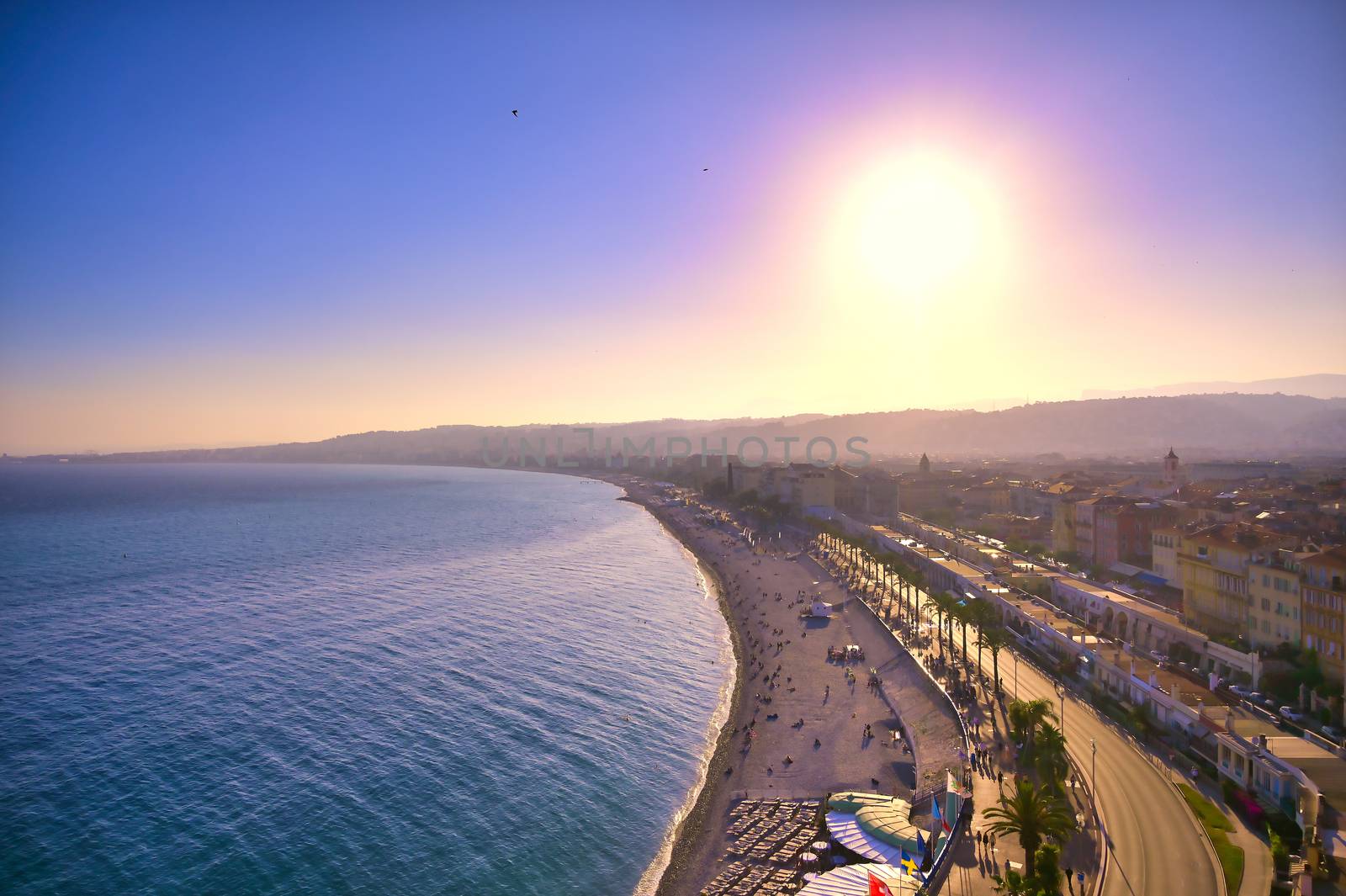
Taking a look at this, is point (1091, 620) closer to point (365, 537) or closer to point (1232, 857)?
point (1232, 857)

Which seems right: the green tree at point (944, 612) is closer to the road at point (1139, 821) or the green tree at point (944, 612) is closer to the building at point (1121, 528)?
the road at point (1139, 821)

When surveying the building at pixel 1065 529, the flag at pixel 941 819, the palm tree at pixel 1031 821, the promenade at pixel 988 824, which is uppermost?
the building at pixel 1065 529

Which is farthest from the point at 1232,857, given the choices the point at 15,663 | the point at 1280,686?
the point at 15,663

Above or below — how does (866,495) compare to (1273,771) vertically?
above

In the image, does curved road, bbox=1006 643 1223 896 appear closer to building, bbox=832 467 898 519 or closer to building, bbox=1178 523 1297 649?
building, bbox=1178 523 1297 649

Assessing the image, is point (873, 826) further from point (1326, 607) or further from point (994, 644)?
point (1326, 607)


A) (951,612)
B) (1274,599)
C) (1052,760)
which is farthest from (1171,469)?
(1052,760)

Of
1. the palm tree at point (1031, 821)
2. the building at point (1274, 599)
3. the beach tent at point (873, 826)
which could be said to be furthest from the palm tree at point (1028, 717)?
the building at point (1274, 599)
